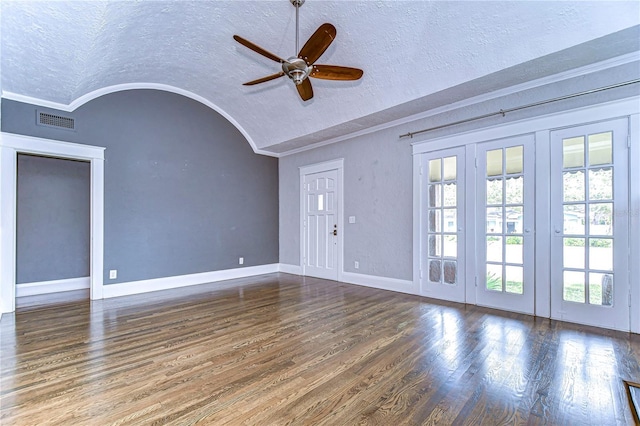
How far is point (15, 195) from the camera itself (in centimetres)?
382

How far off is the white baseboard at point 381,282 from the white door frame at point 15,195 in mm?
3873

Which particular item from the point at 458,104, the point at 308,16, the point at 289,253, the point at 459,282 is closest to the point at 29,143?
the point at 308,16

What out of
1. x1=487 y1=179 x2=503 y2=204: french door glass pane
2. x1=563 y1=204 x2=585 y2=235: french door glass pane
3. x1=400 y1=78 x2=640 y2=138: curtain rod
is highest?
x1=400 y1=78 x2=640 y2=138: curtain rod

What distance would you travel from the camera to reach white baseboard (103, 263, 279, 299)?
4.62m

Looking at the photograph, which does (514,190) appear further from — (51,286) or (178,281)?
(51,286)

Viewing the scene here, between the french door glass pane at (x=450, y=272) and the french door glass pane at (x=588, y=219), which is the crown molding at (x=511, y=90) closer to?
the french door glass pane at (x=588, y=219)

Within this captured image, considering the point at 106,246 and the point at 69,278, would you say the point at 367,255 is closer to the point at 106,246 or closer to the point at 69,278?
the point at 106,246

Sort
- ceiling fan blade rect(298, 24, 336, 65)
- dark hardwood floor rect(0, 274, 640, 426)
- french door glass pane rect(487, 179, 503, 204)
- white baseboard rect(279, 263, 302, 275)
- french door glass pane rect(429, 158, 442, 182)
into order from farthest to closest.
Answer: white baseboard rect(279, 263, 302, 275) < french door glass pane rect(429, 158, 442, 182) < french door glass pane rect(487, 179, 503, 204) < ceiling fan blade rect(298, 24, 336, 65) < dark hardwood floor rect(0, 274, 640, 426)

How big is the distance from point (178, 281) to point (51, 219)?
2191mm

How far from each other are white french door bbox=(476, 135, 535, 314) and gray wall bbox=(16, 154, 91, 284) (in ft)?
20.3

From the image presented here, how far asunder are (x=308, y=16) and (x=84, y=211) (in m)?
4.81

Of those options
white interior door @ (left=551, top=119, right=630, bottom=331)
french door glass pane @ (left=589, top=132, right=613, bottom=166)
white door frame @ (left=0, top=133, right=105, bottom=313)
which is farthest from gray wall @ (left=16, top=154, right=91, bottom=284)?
french door glass pane @ (left=589, top=132, right=613, bottom=166)

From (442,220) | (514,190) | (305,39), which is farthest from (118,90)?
(514,190)

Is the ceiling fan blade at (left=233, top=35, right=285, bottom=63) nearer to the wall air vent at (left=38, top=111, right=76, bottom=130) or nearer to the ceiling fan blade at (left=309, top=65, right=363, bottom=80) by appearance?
the ceiling fan blade at (left=309, top=65, right=363, bottom=80)
